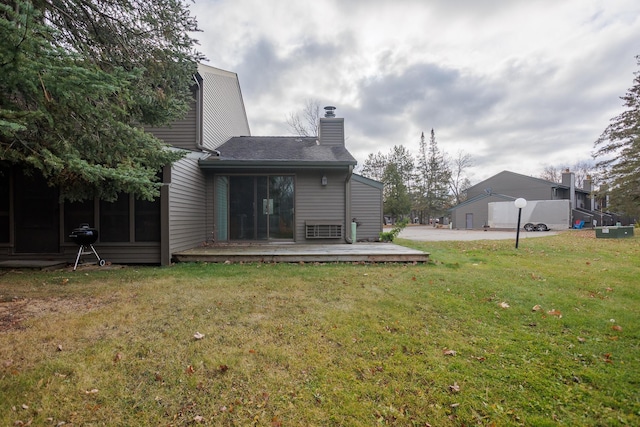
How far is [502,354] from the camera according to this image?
242 centimetres

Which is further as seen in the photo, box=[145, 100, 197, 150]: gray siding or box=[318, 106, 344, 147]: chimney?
box=[318, 106, 344, 147]: chimney

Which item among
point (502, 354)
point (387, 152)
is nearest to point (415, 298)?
point (502, 354)

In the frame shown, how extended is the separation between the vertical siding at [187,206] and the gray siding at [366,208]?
488cm

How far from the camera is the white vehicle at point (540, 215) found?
21.6 m

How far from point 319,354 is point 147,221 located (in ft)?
17.6

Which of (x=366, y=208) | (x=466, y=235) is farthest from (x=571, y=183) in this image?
(x=366, y=208)

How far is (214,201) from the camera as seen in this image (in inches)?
320

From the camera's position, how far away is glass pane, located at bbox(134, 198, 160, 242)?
6172 millimetres

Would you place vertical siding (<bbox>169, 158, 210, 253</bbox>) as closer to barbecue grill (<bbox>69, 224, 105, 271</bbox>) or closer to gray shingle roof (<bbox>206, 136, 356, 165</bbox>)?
gray shingle roof (<bbox>206, 136, 356, 165</bbox>)

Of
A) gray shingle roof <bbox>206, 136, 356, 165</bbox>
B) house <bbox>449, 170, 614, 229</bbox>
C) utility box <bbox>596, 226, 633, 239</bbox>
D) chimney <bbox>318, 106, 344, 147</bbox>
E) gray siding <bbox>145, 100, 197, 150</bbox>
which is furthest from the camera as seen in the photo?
house <bbox>449, 170, 614, 229</bbox>

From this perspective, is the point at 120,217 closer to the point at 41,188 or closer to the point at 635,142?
the point at 41,188

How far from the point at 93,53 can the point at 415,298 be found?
559cm

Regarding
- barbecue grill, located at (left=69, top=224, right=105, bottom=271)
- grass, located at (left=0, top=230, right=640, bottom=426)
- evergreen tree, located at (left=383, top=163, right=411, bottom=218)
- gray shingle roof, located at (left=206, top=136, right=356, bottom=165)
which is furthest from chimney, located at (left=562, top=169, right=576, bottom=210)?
barbecue grill, located at (left=69, top=224, right=105, bottom=271)

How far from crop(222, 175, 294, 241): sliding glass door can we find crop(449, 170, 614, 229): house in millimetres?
22515
